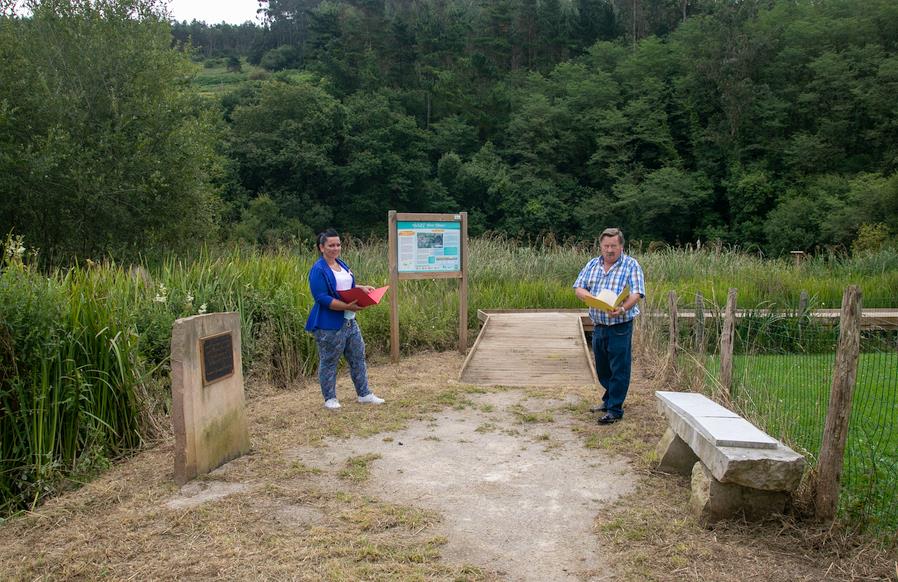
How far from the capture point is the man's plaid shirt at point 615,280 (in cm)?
583

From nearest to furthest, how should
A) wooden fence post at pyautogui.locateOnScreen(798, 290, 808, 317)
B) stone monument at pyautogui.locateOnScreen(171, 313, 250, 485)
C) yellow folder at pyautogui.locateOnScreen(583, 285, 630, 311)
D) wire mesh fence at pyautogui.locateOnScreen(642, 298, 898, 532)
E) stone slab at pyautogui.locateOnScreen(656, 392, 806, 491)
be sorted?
stone slab at pyautogui.locateOnScreen(656, 392, 806, 491), wire mesh fence at pyautogui.locateOnScreen(642, 298, 898, 532), stone monument at pyautogui.locateOnScreen(171, 313, 250, 485), yellow folder at pyautogui.locateOnScreen(583, 285, 630, 311), wooden fence post at pyautogui.locateOnScreen(798, 290, 808, 317)

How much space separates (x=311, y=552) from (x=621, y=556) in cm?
154

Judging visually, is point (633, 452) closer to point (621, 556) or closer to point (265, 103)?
point (621, 556)

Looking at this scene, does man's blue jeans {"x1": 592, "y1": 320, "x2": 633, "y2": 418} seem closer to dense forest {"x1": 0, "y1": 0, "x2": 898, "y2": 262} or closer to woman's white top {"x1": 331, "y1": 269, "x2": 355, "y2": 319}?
woman's white top {"x1": 331, "y1": 269, "x2": 355, "y2": 319}

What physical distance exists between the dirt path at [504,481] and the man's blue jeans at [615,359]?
45cm

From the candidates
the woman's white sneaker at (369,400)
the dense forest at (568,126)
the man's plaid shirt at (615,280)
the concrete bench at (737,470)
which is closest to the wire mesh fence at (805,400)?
the concrete bench at (737,470)

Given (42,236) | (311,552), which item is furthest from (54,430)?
(42,236)

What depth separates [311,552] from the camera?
3602 millimetres

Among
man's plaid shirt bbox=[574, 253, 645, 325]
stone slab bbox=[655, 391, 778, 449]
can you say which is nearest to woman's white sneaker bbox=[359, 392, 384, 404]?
man's plaid shirt bbox=[574, 253, 645, 325]

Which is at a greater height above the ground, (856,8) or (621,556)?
(856,8)

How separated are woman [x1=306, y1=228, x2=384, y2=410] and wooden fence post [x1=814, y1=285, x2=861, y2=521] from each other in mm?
3721

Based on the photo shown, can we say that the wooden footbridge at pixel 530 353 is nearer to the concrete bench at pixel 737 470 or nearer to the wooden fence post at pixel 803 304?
the wooden fence post at pixel 803 304

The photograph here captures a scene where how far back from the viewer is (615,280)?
19.3ft

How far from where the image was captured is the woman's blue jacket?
6.22 metres
